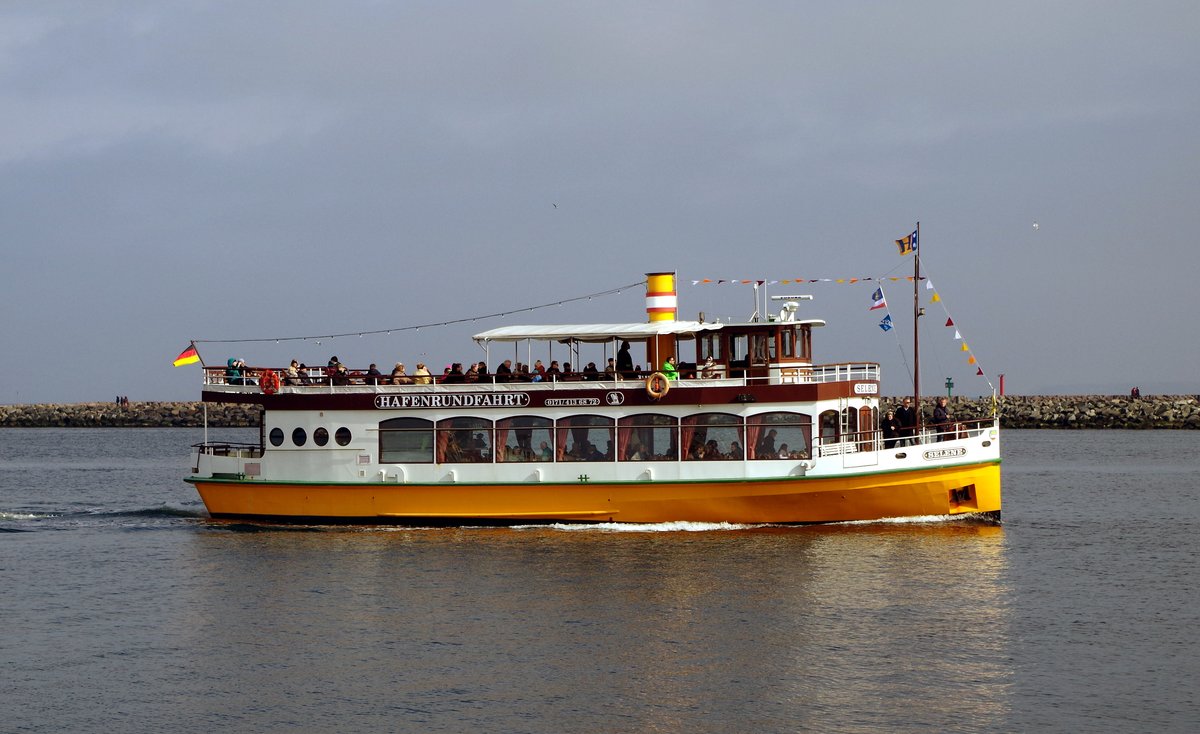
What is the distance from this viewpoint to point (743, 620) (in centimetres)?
2170

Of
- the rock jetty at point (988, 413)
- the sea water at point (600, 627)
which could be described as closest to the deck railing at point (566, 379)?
the sea water at point (600, 627)

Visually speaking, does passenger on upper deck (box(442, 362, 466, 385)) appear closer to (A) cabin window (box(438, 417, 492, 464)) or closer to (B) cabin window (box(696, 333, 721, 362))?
(A) cabin window (box(438, 417, 492, 464))

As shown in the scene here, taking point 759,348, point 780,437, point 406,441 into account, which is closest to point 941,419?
point 780,437

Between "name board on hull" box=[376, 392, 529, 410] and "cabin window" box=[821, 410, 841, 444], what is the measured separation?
23.2 ft

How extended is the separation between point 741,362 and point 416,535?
8.83 metres

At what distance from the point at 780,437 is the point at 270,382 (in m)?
12.6

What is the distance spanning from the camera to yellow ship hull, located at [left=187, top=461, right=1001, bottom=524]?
3011 cm

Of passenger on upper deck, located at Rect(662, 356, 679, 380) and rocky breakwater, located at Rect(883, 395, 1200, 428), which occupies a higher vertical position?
passenger on upper deck, located at Rect(662, 356, 679, 380)

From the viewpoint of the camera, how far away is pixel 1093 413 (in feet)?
301

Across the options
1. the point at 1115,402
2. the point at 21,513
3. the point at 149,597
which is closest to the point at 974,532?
the point at 149,597

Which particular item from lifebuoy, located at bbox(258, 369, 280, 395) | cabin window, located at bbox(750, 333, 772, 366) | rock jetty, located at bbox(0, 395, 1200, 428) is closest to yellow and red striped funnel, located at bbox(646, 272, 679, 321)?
cabin window, located at bbox(750, 333, 772, 366)

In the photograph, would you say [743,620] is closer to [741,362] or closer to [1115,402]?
[741,362]

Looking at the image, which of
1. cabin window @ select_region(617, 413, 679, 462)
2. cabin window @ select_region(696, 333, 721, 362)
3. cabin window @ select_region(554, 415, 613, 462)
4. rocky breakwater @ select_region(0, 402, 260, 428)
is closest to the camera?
cabin window @ select_region(617, 413, 679, 462)

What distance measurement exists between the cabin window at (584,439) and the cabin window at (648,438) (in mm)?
311
